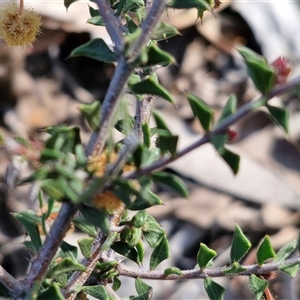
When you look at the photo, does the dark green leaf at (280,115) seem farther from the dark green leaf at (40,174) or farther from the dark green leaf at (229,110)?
the dark green leaf at (40,174)

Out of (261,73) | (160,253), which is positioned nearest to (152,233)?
(160,253)

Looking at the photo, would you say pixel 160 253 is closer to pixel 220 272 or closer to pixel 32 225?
pixel 220 272

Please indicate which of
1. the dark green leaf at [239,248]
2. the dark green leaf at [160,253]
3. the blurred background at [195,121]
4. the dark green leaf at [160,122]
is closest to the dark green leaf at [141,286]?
the dark green leaf at [160,253]

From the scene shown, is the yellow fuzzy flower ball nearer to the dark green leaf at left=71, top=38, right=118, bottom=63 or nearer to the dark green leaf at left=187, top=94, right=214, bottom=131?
the dark green leaf at left=71, top=38, right=118, bottom=63

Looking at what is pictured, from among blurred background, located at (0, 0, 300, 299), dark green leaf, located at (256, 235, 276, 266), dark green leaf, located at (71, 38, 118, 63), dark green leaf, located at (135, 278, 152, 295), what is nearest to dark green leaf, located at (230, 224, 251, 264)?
dark green leaf, located at (256, 235, 276, 266)

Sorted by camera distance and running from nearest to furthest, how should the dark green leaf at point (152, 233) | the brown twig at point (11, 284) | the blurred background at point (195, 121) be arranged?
1. the brown twig at point (11, 284)
2. the dark green leaf at point (152, 233)
3. the blurred background at point (195, 121)

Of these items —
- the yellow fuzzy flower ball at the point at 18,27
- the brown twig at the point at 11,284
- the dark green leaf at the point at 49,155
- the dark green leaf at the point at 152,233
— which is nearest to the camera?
the dark green leaf at the point at 49,155
